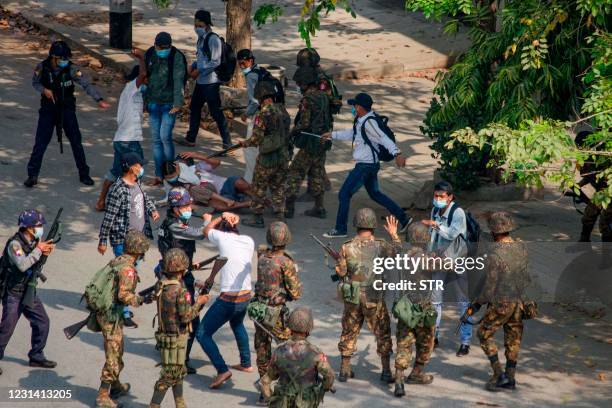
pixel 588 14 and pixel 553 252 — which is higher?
pixel 588 14

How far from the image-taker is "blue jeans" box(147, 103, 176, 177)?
1525cm

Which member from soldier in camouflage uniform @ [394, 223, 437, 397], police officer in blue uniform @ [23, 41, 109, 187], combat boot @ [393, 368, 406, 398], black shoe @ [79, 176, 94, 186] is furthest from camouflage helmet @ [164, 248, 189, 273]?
black shoe @ [79, 176, 94, 186]

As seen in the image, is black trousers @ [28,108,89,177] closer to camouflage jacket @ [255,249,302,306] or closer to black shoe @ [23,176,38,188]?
black shoe @ [23,176,38,188]

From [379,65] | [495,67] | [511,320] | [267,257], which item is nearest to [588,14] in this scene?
[495,67]

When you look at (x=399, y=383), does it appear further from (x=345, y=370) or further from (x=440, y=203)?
(x=440, y=203)

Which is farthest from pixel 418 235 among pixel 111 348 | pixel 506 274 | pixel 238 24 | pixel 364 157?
pixel 238 24

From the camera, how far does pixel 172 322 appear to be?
31.7 ft

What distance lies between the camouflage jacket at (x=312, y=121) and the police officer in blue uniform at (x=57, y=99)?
227cm

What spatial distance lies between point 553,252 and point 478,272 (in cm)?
331

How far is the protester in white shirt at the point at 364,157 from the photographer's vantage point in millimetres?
13781

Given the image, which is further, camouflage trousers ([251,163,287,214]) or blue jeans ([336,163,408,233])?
camouflage trousers ([251,163,287,214])

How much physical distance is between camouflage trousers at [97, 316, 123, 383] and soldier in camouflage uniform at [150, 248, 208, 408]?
0.40 metres

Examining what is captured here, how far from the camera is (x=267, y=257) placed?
10.2 m

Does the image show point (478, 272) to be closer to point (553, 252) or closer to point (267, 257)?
point (267, 257)
